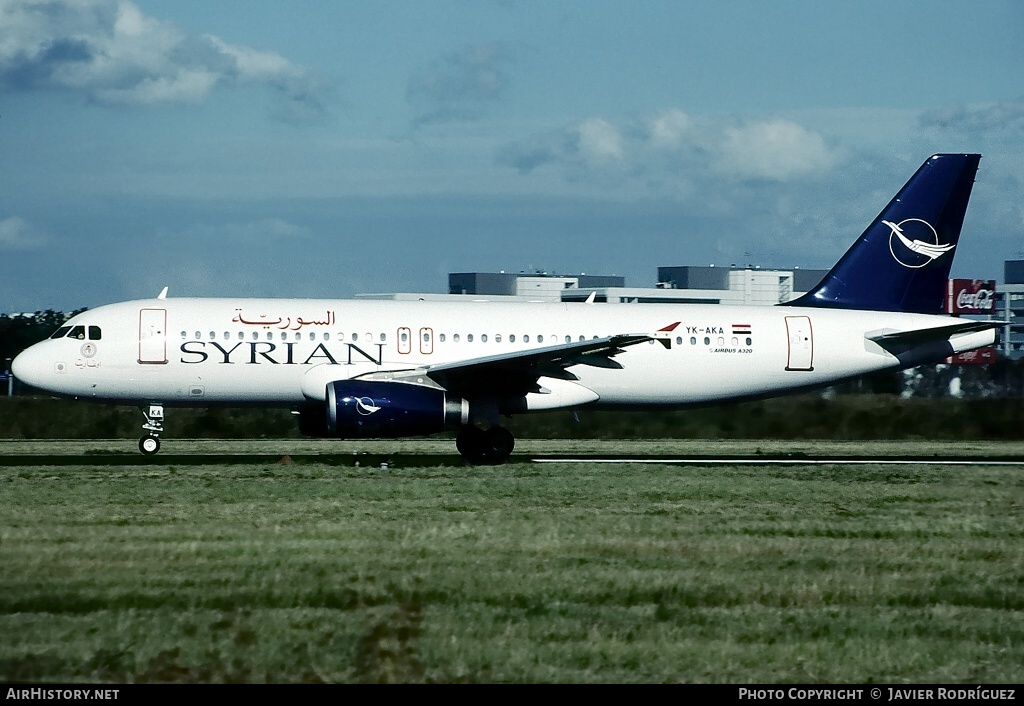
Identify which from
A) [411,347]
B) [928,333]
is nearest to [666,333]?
[411,347]

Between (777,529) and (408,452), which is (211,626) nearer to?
(777,529)

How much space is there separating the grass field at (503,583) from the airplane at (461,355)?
15.8ft

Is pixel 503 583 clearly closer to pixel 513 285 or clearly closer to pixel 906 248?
pixel 906 248

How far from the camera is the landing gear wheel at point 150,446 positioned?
27.3 m

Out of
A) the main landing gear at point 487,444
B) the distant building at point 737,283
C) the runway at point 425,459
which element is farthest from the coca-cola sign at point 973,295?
the main landing gear at point 487,444

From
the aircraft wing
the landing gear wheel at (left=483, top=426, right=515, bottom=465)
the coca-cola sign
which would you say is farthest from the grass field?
the coca-cola sign

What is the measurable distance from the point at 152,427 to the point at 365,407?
606 centimetres

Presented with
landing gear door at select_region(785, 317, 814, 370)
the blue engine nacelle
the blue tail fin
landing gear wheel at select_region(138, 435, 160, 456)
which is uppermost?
the blue tail fin

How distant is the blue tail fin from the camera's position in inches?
1144

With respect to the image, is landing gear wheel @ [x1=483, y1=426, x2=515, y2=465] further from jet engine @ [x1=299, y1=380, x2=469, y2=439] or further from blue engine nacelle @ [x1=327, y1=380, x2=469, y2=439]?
blue engine nacelle @ [x1=327, y1=380, x2=469, y2=439]

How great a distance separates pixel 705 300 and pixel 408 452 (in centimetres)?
7403

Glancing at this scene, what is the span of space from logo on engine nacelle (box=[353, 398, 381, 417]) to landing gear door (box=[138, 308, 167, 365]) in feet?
15.3

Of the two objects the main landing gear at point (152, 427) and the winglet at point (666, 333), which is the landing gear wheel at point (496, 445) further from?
the main landing gear at point (152, 427)

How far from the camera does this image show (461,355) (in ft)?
85.6
